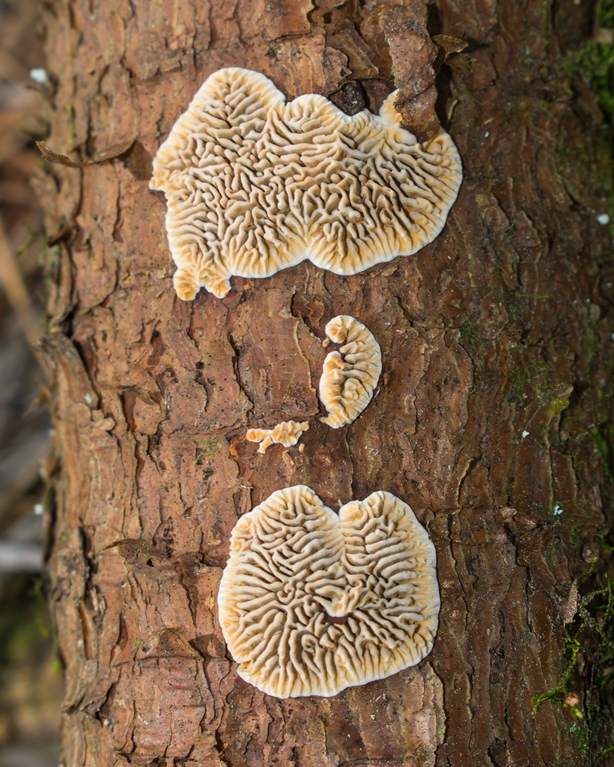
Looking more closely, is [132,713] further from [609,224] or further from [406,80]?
[609,224]

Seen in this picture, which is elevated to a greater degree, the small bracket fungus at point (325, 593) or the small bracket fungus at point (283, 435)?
the small bracket fungus at point (283, 435)

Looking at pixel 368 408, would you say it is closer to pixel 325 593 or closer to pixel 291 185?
pixel 325 593

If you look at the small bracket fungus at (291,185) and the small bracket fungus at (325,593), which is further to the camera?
the small bracket fungus at (291,185)

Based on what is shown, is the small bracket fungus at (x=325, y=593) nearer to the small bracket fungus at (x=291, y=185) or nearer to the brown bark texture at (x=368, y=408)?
the brown bark texture at (x=368, y=408)

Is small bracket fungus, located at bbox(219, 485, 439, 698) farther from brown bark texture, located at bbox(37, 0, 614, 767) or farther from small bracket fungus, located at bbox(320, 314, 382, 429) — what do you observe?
small bracket fungus, located at bbox(320, 314, 382, 429)

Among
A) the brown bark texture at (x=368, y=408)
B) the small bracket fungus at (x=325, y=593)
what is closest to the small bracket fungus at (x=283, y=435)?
the brown bark texture at (x=368, y=408)

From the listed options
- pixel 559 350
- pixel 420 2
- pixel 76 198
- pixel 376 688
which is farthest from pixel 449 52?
pixel 376 688

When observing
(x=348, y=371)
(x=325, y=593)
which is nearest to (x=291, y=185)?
(x=348, y=371)
